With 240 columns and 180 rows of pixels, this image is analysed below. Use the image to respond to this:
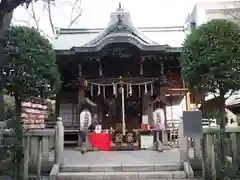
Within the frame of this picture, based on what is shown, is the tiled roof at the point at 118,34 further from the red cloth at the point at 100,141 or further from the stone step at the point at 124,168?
the stone step at the point at 124,168

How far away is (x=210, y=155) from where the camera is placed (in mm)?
7793

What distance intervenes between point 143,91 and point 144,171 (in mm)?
6795

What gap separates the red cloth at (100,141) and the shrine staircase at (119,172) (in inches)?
169

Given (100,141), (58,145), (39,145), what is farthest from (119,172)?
(100,141)

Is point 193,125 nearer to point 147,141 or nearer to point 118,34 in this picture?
point 147,141

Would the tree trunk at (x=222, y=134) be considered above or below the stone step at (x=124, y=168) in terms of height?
above

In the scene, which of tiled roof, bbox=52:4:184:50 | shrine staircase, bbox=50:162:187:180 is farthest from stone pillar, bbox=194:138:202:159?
tiled roof, bbox=52:4:184:50

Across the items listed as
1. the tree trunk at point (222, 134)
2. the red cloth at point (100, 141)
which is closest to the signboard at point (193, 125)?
the tree trunk at point (222, 134)

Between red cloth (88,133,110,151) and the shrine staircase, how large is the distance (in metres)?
4.29

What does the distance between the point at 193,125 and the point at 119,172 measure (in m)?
2.52

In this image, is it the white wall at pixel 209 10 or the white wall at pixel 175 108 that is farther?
the white wall at pixel 209 10

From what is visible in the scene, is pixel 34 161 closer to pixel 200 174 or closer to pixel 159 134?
pixel 200 174

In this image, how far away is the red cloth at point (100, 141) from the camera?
12945mm

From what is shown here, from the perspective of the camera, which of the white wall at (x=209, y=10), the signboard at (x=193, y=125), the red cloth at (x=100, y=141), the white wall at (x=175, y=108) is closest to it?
the signboard at (x=193, y=125)
